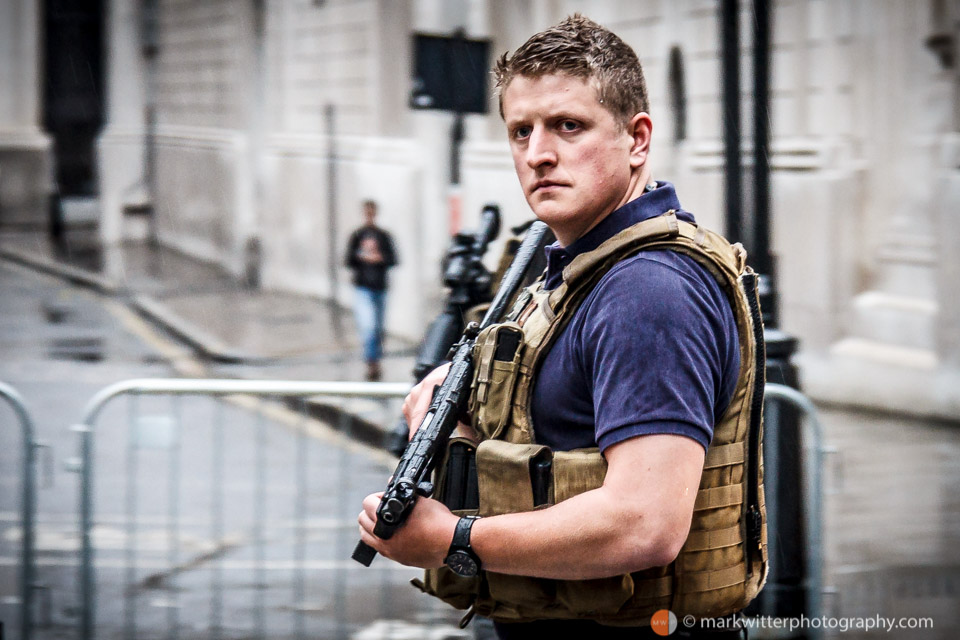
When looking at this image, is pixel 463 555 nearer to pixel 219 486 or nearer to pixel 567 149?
pixel 567 149

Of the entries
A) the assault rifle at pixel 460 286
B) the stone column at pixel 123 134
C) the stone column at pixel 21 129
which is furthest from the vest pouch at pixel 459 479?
the stone column at pixel 21 129

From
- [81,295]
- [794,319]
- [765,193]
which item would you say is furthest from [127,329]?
[765,193]

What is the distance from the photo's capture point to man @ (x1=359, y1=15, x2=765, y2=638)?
1763mm

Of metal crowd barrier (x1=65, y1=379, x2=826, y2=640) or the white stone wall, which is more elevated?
the white stone wall

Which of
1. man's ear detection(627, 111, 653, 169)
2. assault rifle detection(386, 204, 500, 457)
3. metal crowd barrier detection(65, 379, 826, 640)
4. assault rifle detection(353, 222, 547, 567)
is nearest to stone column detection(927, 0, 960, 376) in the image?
metal crowd barrier detection(65, 379, 826, 640)

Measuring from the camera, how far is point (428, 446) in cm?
205

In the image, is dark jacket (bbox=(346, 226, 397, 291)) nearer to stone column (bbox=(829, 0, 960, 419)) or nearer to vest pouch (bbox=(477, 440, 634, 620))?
stone column (bbox=(829, 0, 960, 419))

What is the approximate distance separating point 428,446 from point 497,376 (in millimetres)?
178

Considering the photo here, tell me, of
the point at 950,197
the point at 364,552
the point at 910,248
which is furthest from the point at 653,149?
the point at 364,552

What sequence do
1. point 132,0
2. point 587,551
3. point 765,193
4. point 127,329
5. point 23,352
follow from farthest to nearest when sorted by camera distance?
point 132,0 < point 127,329 < point 23,352 < point 765,193 < point 587,551

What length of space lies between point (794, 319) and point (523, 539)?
851 cm

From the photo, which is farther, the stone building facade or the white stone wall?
the white stone wall

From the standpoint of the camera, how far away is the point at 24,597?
435cm

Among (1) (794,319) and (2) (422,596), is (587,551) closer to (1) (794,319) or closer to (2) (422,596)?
(2) (422,596)
